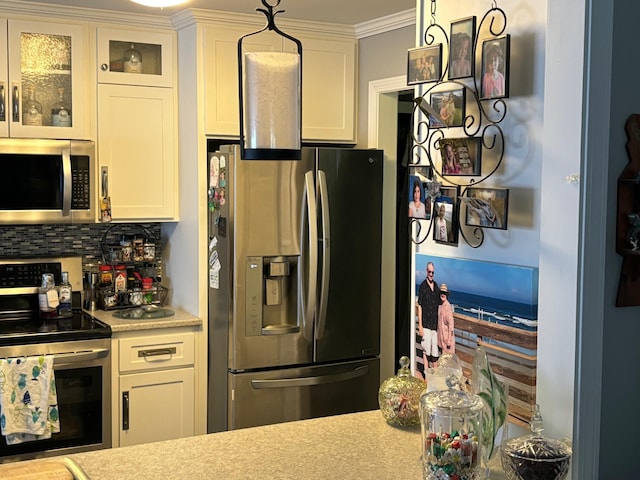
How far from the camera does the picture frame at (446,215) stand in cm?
215

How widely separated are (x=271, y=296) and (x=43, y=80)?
1.49 meters

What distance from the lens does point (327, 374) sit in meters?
3.85

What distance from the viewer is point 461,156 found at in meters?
2.10

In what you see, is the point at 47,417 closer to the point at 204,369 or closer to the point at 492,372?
the point at 204,369

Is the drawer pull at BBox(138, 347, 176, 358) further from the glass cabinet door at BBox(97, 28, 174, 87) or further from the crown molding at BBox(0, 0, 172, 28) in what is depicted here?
the crown molding at BBox(0, 0, 172, 28)

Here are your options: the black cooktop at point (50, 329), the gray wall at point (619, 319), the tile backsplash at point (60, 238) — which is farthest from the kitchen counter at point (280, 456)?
the tile backsplash at point (60, 238)

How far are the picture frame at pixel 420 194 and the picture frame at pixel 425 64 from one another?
0.25 m

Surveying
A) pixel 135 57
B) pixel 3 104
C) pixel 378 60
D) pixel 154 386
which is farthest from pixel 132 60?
pixel 154 386

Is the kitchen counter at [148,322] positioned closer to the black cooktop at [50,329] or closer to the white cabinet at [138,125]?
the black cooktop at [50,329]

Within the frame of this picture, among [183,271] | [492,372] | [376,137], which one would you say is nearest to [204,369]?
[183,271]

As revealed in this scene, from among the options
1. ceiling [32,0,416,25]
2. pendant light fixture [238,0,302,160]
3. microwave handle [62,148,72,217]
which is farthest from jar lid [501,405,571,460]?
microwave handle [62,148,72,217]

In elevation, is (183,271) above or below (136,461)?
above

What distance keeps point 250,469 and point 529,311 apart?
0.77 meters

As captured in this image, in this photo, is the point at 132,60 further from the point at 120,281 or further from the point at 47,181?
the point at 120,281
